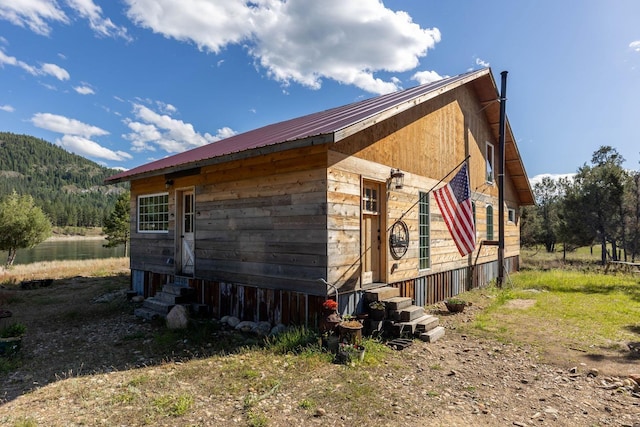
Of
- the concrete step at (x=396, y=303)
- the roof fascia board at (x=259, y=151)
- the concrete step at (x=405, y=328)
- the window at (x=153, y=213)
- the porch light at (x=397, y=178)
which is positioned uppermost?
the roof fascia board at (x=259, y=151)

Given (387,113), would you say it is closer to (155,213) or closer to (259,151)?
(259,151)

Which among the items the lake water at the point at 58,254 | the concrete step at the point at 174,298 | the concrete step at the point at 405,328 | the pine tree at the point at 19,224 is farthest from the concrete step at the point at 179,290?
the lake water at the point at 58,254

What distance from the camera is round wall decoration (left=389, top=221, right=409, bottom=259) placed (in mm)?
7457

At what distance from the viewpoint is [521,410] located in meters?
3.81

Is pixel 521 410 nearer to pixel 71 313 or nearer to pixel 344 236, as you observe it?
pixel 344 236

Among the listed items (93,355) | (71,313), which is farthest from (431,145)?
(71,313)

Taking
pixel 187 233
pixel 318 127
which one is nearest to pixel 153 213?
pixel 187 233

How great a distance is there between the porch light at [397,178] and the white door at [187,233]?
4.91 metres

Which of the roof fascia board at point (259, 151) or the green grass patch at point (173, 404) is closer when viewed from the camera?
the green grass patch at point (173, 404)

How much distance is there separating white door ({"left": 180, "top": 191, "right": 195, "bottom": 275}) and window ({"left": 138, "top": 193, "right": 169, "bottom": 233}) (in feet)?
2.40

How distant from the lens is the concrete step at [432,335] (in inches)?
239

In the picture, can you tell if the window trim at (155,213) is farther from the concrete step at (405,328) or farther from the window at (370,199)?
the concrete step at (405,328)

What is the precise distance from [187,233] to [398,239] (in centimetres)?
518

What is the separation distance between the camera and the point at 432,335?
6.12 meters
